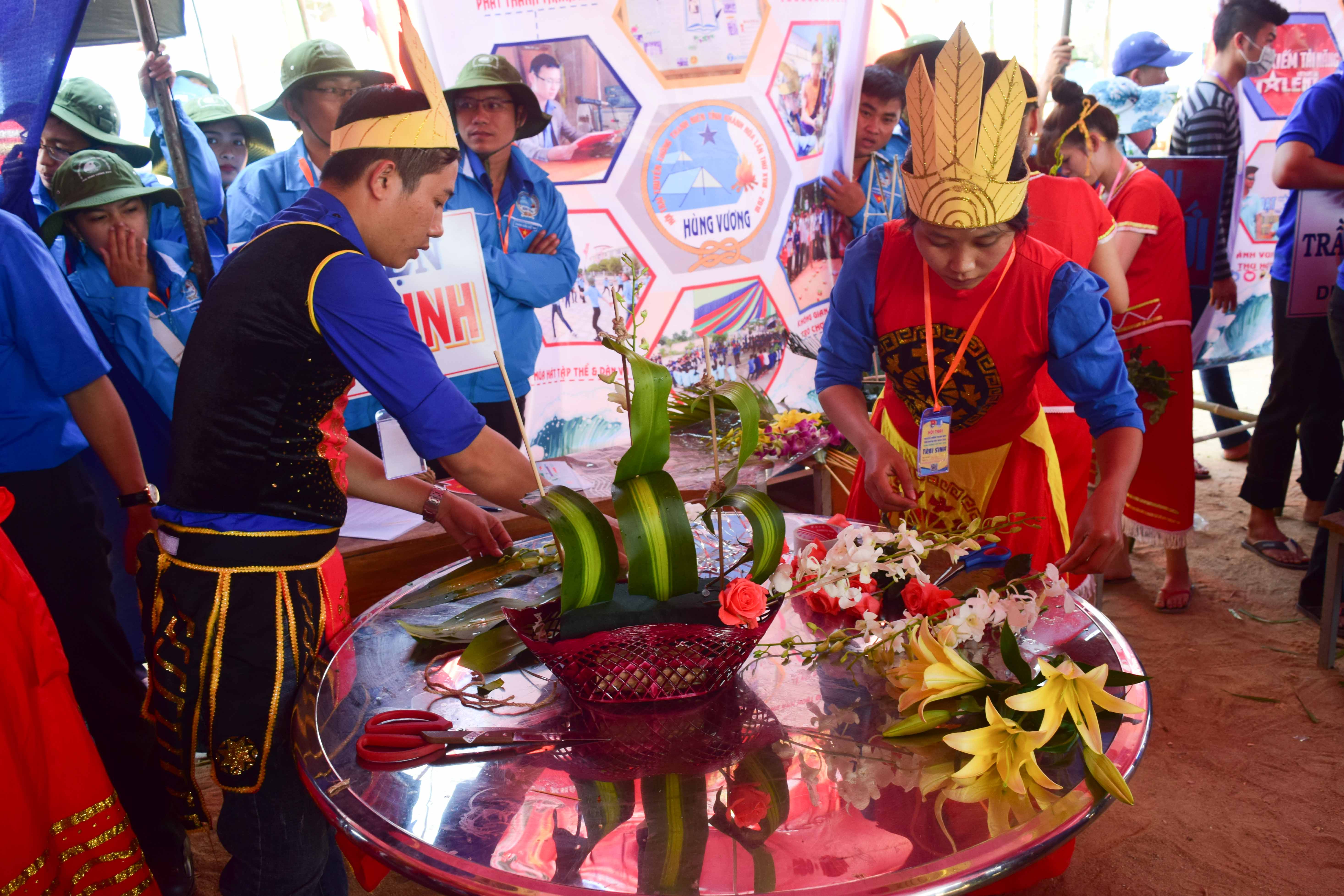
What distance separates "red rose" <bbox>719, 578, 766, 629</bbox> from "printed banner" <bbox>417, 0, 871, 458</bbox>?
198 cm

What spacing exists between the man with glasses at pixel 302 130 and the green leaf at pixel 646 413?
2.29 m

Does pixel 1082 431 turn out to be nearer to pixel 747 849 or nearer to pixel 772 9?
pixel 747 849

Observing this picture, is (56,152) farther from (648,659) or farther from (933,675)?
(933,675)

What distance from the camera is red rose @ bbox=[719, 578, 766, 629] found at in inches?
45.0

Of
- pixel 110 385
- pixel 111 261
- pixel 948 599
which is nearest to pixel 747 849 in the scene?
pixel 948 599

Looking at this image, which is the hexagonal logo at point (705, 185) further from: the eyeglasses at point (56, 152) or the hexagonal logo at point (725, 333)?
the eyeglasses at point (56, 152)

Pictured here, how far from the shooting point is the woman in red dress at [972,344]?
5.47ft

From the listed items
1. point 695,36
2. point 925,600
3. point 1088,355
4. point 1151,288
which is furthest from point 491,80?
point 1151,288

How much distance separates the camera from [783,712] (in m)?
1.24

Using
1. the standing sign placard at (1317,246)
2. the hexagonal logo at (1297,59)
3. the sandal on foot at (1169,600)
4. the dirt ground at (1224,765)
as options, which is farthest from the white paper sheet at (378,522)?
the hexagonal logo at (1297,59)

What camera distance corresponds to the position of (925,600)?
1320 mm

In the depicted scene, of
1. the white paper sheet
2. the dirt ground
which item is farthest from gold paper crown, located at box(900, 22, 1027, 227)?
the white paper sheet

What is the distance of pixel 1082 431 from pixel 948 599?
1.23 metres

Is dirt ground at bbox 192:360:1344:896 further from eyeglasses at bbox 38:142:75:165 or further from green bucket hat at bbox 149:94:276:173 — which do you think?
green bucket hat at bbox 149:94:276:173
